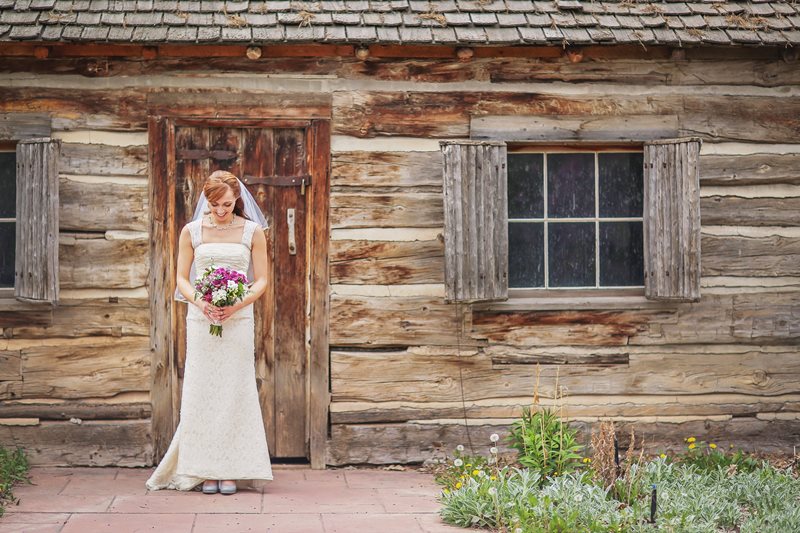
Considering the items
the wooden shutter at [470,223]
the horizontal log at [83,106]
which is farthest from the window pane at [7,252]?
the wooden shutter at [470,223]

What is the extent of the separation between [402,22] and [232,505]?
3.52 meters

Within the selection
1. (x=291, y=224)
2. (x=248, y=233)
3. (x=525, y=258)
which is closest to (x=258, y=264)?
(x=248, y=233)

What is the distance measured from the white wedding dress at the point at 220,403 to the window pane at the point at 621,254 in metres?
2.84

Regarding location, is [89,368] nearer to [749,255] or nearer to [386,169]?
[386,169]

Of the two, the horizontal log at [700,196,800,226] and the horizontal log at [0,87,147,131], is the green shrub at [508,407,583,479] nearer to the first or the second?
the horizontal log at [700,196,800,226]

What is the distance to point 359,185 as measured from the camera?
7.50 m

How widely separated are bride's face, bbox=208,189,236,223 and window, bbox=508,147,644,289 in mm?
2250

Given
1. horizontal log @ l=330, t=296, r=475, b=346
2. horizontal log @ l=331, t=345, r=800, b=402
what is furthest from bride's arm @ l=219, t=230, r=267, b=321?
horizontal log @ l=331, t=345, r=800, b=402

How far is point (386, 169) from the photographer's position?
7.53 m

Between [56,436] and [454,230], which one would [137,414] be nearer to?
[56,436]

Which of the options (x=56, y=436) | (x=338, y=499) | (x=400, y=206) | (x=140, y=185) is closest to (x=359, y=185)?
(x=400, y=206)

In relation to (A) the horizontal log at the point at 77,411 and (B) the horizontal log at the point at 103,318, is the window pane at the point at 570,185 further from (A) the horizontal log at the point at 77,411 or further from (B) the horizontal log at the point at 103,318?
(A) the horizontal log at the point at 77,411

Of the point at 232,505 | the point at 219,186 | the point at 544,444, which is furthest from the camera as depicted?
the point at 544,444

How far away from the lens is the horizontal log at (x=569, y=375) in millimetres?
7535
